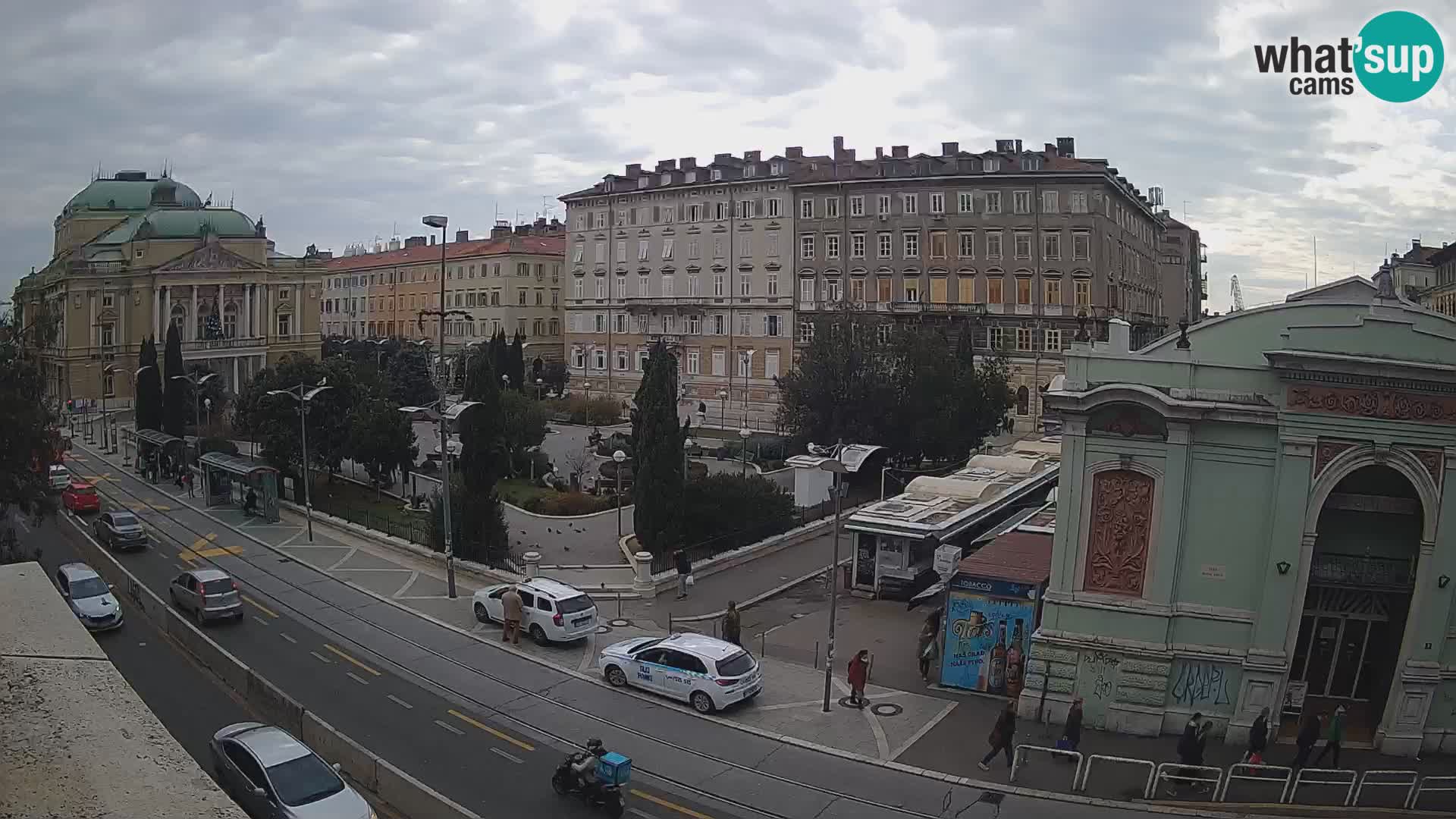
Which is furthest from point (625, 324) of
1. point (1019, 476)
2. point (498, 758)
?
point (498, 758)

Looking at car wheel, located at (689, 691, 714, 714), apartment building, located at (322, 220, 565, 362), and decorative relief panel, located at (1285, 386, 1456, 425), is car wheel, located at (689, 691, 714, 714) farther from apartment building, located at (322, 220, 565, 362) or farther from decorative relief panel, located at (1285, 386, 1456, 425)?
apartment building, located at (322, 220, 565, 362)

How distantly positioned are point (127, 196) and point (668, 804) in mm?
107097

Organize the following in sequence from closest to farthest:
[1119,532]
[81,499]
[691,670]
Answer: [1119,532]
[691,670]
[81,499]

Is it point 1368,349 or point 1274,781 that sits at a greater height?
point 1368,349

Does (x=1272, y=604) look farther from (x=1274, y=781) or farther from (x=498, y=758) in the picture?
(x=498, y=758)

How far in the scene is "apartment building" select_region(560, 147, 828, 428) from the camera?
77500mm

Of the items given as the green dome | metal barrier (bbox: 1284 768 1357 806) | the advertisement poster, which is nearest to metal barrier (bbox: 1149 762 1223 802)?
metal barrier (bbox: 1284 768 1357 806)

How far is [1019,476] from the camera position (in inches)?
1463

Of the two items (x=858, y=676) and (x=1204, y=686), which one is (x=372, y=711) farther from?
(x=1204, y=686)

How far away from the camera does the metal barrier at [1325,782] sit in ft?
56.9

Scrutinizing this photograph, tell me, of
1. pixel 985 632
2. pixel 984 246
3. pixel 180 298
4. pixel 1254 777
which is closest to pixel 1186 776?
pixel 1254 777

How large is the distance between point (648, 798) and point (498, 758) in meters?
3.08

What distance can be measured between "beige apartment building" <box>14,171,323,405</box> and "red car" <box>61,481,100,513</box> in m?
41.2

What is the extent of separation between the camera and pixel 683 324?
82.3 meters
